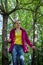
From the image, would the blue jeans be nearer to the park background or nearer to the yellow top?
the yellow top

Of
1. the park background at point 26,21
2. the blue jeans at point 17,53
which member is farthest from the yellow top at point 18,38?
the park background at point 26,21

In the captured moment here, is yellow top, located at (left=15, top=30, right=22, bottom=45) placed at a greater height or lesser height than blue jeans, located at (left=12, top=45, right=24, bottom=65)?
greater

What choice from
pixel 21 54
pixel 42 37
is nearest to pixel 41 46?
pixel 42 37

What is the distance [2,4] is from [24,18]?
3.10 metres

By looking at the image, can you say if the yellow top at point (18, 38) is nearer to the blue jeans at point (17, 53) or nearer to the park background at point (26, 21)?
the blue jeans at point (17, 53)

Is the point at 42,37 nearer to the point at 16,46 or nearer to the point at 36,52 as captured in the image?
the point at 36,52

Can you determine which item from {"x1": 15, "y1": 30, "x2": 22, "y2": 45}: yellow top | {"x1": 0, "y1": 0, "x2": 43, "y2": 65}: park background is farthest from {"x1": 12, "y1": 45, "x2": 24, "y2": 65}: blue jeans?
{"x1": 0, "y1": 0, "x2": 43, "y2": 65}: park background

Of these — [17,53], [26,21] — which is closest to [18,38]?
[17,53]

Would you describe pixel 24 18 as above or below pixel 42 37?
above

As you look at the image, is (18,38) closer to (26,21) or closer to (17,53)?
(17,53)

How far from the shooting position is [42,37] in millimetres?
14562

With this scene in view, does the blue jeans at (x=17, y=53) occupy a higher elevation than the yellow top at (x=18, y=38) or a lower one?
lower

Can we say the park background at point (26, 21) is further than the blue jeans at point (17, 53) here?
Yes

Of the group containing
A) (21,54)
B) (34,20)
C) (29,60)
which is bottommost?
(29,60)
